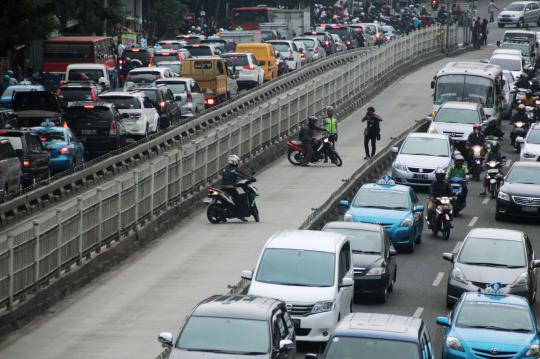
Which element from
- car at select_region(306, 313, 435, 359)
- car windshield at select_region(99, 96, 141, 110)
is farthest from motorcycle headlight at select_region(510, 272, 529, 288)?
car windshield at select_region(99, 96, 141, 110)

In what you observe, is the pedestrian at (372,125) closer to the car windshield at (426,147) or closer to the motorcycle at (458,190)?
the car windshield at (426,147)

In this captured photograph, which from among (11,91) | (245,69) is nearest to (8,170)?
(11,91)

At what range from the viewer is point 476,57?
87.2 metres

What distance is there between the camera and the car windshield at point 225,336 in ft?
58.6

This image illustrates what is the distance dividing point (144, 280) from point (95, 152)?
54.7 feet

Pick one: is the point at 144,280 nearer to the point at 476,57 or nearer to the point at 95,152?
the point at 95,152

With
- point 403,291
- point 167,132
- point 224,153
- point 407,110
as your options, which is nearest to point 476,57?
point 407,110

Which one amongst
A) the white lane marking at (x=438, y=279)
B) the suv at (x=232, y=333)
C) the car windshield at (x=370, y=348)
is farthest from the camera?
the white lane marking at (x=438, y=279)

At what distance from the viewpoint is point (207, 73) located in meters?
56.8

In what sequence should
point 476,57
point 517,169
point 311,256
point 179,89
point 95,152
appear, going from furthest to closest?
point 476,57, point 179,89, point 95,152, point 517,169, point 311,256

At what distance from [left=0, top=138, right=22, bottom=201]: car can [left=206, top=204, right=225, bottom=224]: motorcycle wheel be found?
4414 mm

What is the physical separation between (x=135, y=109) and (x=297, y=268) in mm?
23926

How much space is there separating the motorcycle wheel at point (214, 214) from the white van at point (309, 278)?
31.6ft

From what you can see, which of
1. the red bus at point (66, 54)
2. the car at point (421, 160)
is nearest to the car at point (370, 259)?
the car at point (421, 160)
